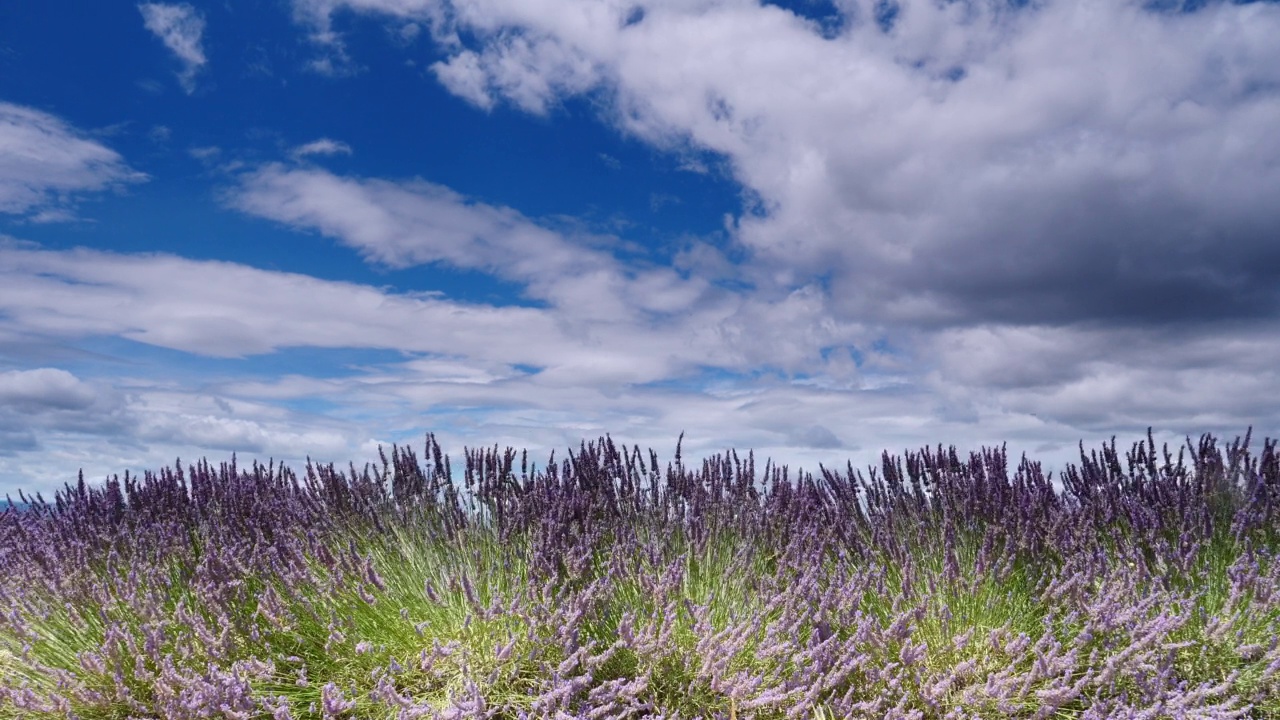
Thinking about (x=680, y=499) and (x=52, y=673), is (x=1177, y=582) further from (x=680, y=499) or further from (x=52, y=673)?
(x=52, y=673)

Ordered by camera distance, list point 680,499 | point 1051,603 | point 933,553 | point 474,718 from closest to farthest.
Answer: point 474,718, point 1051,603, point 933,553, point 680,499

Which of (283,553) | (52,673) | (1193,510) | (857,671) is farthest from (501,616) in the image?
(1193,510)

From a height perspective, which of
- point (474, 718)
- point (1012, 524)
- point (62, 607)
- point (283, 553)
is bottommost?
point (474, 718)

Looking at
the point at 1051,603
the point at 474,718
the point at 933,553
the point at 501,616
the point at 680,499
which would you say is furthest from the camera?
the point at 680,499

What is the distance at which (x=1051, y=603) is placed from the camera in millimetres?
3461

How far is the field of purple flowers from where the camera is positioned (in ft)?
9.86

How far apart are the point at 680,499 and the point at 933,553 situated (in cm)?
111

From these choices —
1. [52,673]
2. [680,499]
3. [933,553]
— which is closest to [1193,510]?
[933,553]

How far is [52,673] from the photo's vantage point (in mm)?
3281

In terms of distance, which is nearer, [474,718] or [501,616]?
[474,718]

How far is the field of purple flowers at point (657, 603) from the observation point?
9.86 ft

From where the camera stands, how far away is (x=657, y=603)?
3115mm

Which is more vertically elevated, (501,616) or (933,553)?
(933,553)

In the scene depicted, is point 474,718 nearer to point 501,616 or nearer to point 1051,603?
point 501,616
